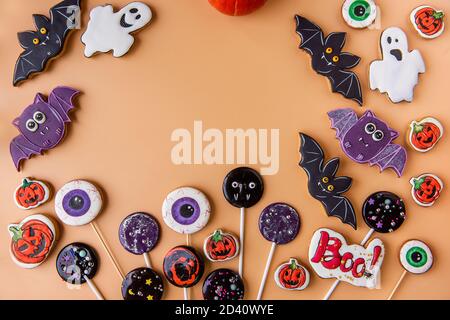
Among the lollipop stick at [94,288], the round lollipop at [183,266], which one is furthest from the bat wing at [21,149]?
the round lollipop at [183,266]

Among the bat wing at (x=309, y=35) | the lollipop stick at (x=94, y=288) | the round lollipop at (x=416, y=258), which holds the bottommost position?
the lollipop stick at (x=94, y=288)

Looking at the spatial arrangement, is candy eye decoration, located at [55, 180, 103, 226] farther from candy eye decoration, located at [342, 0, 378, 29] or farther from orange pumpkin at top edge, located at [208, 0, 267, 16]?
candy eye decoration, located at [342, 0, 378, 29]

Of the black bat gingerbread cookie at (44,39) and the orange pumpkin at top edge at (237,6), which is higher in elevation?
the orange pumpkin at top edge at (237,6)

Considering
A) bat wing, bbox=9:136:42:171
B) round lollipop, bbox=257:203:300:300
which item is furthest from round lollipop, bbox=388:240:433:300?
bat wing, bbox=9:136:42:171

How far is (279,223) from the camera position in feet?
4.77

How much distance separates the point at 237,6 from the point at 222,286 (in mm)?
1023

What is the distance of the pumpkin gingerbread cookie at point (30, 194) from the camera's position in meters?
1.42

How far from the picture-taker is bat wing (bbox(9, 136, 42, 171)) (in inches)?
55.9

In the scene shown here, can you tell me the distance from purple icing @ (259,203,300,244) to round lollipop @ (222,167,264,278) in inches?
2.8

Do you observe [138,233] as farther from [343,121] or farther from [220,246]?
[343,121]

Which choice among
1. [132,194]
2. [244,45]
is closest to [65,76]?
[132,194]

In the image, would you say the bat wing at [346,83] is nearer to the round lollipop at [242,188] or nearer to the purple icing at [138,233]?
the round lollipop at [242,188]

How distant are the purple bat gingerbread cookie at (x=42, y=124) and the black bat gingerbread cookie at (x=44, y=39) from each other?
0.34 feet
